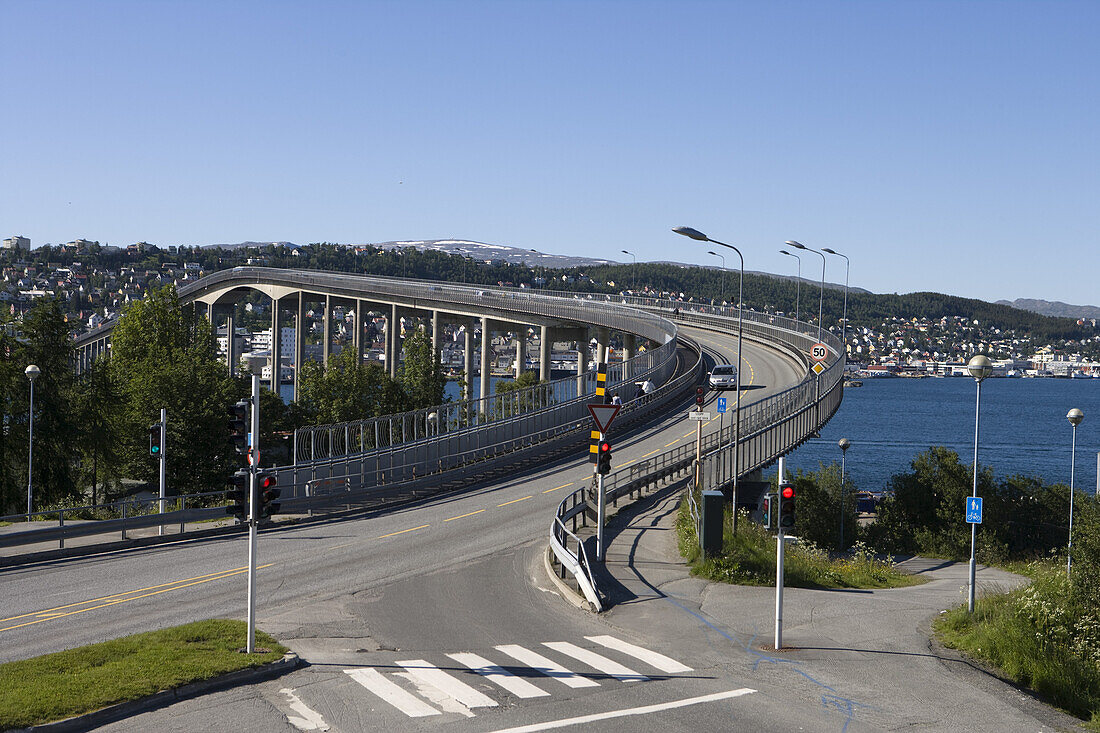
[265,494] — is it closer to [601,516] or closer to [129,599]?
[129,599]

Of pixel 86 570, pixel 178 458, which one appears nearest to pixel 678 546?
pixel 86 570

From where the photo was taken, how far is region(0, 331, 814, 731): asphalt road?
41.9 feet

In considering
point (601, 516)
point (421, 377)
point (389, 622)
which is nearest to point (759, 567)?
point (601, 516)

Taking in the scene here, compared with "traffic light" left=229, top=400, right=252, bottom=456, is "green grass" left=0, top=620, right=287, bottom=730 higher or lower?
lower

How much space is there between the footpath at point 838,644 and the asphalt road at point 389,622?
729mm

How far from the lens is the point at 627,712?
12.8m

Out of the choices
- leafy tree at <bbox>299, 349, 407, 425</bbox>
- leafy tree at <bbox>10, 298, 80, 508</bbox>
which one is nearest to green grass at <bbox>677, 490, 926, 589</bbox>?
leafy tree at <bbox>10, 298, 80, 508</bbox>

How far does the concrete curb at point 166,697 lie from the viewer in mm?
11742

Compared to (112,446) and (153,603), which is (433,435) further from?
(153,603)

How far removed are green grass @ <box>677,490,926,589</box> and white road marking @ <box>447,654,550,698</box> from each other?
8.00 m

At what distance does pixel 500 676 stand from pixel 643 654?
267 centimetres

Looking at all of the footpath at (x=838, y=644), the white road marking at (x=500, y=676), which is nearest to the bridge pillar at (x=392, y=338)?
the footpath at (x=838, y=644)

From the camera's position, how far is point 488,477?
37656 millimetres

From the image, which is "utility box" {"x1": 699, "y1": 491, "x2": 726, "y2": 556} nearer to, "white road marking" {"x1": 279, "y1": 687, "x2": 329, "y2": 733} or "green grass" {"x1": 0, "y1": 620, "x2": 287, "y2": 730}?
"green grass" {"x1": 0, "y1": 620, "x2": 287, "y2": 730}
